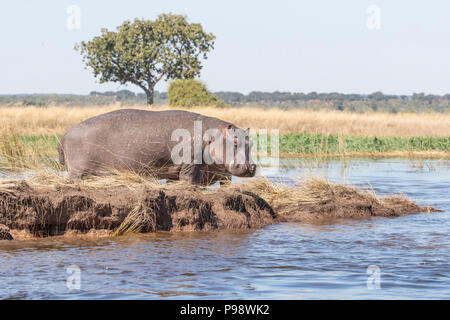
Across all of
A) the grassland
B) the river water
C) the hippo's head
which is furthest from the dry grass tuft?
the grassland

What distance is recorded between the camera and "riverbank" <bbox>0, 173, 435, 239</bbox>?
7773mm

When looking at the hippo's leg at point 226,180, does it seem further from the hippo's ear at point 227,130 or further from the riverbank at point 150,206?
the hippo's ear at point 227,130

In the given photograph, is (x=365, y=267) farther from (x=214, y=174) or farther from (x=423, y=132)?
(x=423, y=132)

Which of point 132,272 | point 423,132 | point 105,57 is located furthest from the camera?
point 105,57

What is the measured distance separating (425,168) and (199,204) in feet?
37.4

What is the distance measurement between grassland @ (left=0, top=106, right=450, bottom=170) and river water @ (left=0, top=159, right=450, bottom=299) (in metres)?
11.2

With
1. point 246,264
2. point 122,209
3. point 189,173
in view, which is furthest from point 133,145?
point 246,264

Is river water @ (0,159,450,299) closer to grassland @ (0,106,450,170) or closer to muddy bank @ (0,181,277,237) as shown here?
muddy bank @ (0,181,277,237)

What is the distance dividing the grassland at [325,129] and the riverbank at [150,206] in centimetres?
925

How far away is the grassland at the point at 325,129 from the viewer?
920 inches

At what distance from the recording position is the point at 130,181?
8781mm

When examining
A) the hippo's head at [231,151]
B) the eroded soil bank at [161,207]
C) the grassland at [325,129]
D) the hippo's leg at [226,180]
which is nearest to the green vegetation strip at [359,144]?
the grassland at [325,129]
